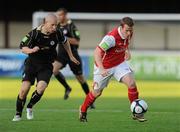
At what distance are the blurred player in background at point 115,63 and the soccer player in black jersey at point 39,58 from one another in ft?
3.05

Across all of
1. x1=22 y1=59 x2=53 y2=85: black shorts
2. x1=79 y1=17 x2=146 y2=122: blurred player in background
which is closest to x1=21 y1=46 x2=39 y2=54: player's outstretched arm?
x1=22 y1=59 x2=53 y2=85: black shorts

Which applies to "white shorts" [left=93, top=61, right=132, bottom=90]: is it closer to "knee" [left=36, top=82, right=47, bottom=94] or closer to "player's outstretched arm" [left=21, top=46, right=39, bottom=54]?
"knee" [left=36, top=82, right=47, bottom=94]

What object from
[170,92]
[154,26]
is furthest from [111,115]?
[154,26]

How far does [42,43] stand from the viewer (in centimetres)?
1359

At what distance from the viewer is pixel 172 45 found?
37281mm

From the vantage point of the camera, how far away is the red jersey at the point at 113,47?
13133 mm

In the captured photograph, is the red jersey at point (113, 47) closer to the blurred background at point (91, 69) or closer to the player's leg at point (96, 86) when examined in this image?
the player's leg at point (96, 86)

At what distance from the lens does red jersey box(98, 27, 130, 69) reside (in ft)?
43.1

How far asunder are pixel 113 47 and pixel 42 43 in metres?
1.36

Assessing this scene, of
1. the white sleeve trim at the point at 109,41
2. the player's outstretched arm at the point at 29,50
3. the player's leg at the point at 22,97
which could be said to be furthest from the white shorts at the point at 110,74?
the player's leg at the point at 22,97

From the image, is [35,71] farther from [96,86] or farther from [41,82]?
[96,86]

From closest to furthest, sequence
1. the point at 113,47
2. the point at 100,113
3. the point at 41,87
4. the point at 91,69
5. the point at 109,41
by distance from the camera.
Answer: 1. the point at 109,41
2. the point at 113,47
3. the point at 41,87
4. the point at 100,113
5. the point at 91,69

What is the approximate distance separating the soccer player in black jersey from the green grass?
50 cm

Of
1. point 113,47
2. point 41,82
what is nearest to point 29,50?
point 41,82
